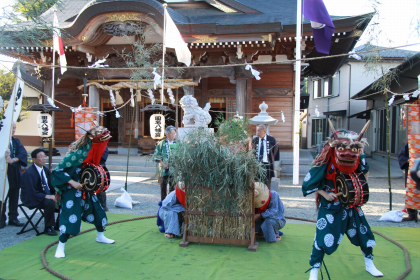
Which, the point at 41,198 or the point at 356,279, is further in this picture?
the point at 41,198

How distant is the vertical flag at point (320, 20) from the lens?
22.4ft

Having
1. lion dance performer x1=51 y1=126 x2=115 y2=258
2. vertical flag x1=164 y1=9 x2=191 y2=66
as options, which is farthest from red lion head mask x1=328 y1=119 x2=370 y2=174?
vertical flag x1=164 y1=9 x2=191 y2=66

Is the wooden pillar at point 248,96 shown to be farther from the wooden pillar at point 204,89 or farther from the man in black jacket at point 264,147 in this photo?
Answer: the man in black jacket at point 264,147

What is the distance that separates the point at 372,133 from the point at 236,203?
52.7 ft

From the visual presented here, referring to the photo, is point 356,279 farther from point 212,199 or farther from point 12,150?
point 12,150

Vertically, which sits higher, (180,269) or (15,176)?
(15,176)

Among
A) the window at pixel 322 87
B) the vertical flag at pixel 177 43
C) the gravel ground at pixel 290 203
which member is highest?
the window at pixel 322 87

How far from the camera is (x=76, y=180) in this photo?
3666mm

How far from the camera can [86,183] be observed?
11.9 feet

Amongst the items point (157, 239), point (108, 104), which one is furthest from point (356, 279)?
point (108, 104)

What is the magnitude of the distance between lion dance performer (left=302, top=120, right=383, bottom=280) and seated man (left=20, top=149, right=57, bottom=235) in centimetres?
343

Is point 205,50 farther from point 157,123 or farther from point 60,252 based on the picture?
point 60,252

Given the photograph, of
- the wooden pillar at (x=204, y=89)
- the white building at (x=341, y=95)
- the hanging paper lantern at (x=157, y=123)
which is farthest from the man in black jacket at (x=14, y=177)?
the white building at (x=341, y=95)

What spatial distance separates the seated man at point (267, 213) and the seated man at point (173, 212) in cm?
97
